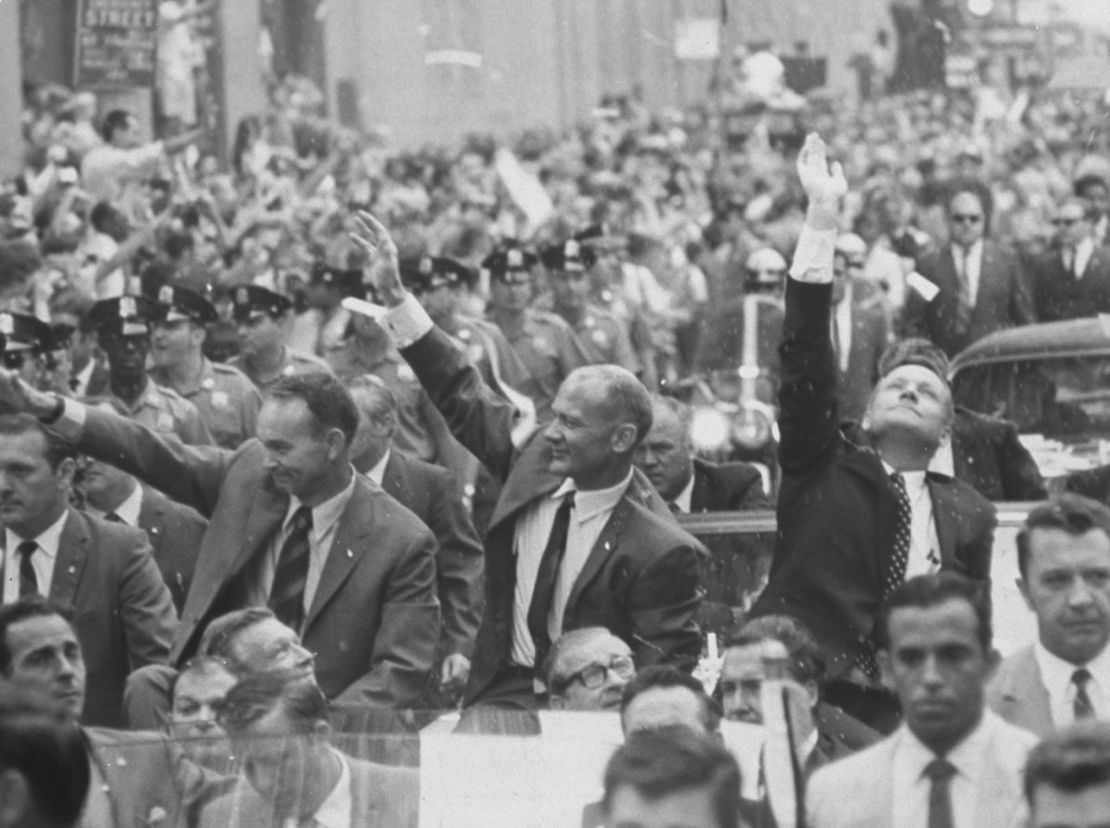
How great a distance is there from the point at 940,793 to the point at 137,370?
8.16 m

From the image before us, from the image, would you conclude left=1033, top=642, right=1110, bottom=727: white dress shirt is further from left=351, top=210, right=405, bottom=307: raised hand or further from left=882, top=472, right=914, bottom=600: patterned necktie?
left=351, top=210, right=405, bottom=307: raised hand

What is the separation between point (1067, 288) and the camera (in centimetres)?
2100

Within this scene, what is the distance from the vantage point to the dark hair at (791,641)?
788 cm

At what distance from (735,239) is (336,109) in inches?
753

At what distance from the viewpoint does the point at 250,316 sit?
51.7 feet

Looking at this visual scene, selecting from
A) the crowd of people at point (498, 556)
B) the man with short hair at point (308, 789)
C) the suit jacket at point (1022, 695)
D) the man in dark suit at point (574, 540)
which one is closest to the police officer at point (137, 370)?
the crowd of people at point (498, 556)

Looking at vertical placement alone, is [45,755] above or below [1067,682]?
above

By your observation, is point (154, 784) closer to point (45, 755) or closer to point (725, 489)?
point (45, 755)

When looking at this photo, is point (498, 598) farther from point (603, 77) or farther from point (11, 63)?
point (603, 77)

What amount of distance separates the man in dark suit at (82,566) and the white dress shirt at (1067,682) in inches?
141

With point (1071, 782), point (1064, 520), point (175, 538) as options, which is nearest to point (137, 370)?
point (175, 538)

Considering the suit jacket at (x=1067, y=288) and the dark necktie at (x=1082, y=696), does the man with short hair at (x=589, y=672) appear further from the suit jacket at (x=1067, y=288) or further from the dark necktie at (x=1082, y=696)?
the suit jacket at (x=1067, y=288)

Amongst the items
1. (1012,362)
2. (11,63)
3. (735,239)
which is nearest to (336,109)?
(11,63)

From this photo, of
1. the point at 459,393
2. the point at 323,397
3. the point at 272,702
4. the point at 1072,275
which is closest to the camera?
the point at 272,702
